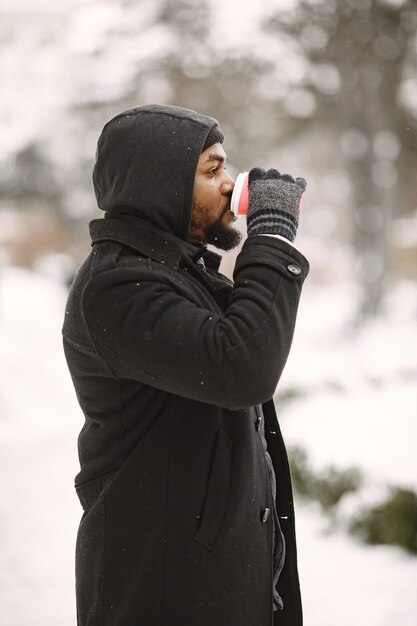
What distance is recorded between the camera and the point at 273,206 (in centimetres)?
168

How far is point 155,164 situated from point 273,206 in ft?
0.94

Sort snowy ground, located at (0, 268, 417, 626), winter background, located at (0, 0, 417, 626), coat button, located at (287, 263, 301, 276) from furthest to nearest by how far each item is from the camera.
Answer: winter background, located at (0, 0, 417, 626) < snowy ground, located at (0, 268, 417, 626) < coat button, located at (287, 263, 301, 276)

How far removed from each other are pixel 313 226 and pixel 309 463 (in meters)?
7.57

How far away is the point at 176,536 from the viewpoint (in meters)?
1.72

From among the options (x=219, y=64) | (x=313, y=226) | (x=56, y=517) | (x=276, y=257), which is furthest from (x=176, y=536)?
(x=313, y=226)

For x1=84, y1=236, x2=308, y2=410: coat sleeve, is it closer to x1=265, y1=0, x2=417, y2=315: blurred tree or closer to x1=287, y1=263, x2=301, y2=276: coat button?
x1=287, y1=263, x2=301, y2=276: coat button

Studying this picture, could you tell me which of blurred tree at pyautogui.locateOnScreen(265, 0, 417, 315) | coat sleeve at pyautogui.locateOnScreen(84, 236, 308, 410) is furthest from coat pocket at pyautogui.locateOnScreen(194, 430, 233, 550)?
blurred tree at pyautogui.locateOnScreen(265, 0, 417, 315)

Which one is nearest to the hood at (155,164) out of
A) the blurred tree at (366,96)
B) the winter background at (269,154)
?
the winter background at (269,154)

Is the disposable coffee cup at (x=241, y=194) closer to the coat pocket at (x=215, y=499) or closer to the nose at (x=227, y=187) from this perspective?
the nose at (x=227, y=187)

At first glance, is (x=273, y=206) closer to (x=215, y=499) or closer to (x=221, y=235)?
(x=221, y=235)

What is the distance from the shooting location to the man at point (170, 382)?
1.59 meters

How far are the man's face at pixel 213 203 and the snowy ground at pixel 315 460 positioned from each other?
2.42 meters

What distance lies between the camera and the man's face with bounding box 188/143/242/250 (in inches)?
70.2

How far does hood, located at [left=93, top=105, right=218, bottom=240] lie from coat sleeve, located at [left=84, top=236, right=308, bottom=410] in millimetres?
169
